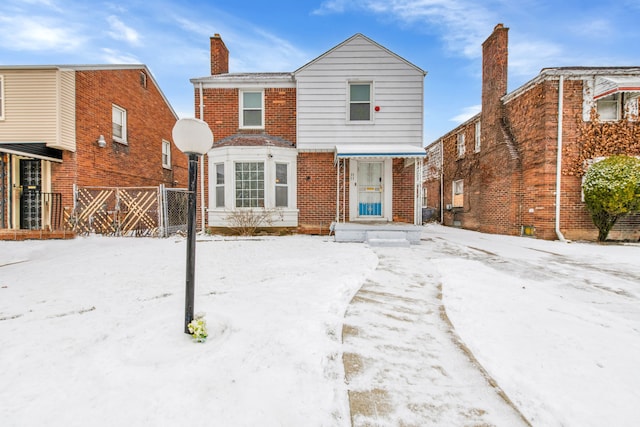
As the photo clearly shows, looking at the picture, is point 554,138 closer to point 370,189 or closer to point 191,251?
point 370,189

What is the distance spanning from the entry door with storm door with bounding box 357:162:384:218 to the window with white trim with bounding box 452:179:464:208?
24.9 feet

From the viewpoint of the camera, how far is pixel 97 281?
420 cm

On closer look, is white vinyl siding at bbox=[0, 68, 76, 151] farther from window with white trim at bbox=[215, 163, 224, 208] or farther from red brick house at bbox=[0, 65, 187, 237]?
window with white trim at bbox=[215, 163, 224, 208]

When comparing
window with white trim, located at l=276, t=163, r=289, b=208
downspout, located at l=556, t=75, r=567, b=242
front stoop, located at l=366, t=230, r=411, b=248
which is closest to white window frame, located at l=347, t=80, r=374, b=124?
window with white trim, located at l=276, t=163, r=289, b=208

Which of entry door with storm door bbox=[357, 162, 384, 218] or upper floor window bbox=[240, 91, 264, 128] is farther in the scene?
upper floor window bbox=[240, 91, 264, 128]

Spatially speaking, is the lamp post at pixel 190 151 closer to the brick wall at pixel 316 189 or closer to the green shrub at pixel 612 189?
the brick wall at pixel 316 189

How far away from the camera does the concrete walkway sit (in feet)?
5.48

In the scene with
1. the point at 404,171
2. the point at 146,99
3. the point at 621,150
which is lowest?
the point at 404,171

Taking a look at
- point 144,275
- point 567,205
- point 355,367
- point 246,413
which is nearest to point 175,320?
point 246,413

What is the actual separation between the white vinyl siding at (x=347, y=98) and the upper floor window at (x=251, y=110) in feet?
5.09

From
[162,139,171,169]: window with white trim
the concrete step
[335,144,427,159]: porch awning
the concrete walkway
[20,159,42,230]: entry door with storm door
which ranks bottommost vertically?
the concrete walkway

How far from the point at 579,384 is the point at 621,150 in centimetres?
1179

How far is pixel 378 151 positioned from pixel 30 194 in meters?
12.3

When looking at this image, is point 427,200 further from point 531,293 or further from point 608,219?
point 531,293
